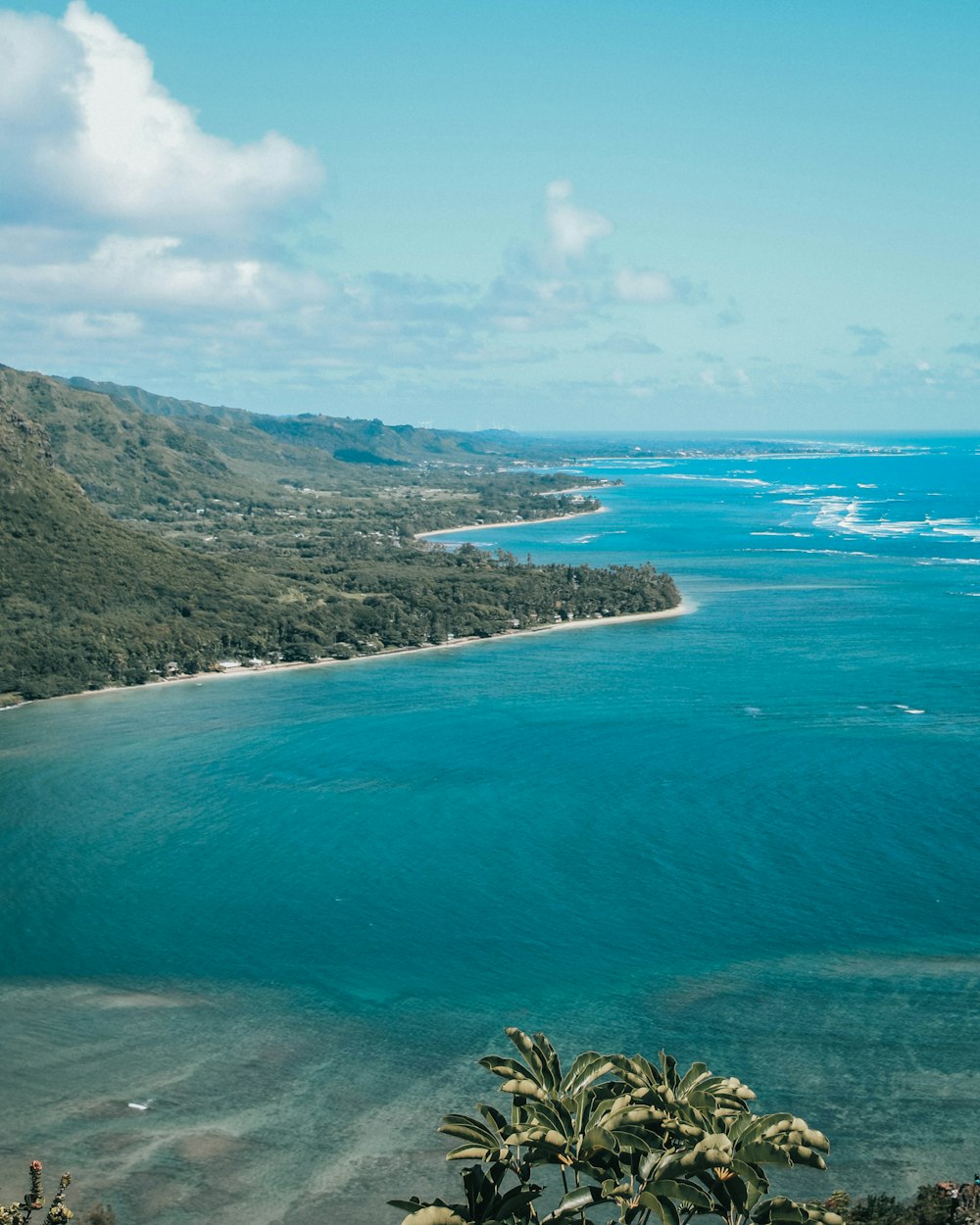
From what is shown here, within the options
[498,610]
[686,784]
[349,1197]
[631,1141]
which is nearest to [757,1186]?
Answer: [631,1141]

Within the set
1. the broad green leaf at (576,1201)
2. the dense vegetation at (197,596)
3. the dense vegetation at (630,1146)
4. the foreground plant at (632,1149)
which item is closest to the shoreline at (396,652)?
the dense vegetation at (197,596)

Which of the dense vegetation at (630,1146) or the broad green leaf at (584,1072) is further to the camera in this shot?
the broad green leaf at (584,1072)

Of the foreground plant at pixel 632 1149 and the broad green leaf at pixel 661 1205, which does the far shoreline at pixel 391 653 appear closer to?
the foreground plant at pixel 632 1149

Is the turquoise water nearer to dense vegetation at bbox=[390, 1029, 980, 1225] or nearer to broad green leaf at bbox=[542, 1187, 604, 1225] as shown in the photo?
dense vegetation at bbox=[390, 1029, 980, 1225]

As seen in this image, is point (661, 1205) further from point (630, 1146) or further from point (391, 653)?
point (391, 653)

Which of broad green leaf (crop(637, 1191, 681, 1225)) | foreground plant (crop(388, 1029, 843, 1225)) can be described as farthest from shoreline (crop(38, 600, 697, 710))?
broad green leaf (crop(637, 1191, 681, 1225))

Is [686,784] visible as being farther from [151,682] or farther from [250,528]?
[250,528]
